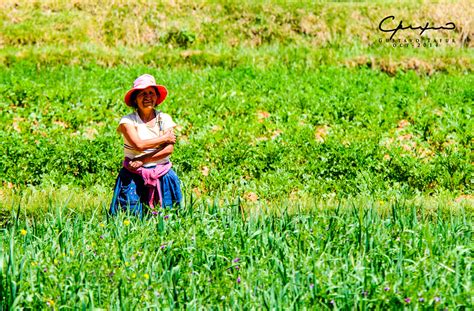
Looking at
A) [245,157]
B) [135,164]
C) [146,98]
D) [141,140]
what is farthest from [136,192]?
[245,157]

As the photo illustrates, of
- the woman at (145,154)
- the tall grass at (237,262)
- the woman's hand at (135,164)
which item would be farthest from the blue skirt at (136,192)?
the tall grass at (237,262)

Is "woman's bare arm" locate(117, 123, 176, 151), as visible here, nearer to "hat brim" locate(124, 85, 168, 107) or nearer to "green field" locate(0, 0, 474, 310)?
"hat brim" locate(124, 85, 168, 107)

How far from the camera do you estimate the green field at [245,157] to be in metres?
4.22

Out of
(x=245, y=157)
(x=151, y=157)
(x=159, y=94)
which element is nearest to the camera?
(x=151, y=157)

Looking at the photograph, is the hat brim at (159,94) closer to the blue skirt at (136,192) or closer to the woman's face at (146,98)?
the woman's face at (146,98)

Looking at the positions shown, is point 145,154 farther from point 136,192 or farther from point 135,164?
point 136,192

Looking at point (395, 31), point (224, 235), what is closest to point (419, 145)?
point (395, 31)

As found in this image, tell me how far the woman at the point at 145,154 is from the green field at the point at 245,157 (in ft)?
0.94

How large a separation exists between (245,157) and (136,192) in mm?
3109

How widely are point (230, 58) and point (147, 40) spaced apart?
1.93m

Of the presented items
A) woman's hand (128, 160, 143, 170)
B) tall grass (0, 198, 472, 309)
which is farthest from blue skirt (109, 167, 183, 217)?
tall grass (0, 198, 472, 309)

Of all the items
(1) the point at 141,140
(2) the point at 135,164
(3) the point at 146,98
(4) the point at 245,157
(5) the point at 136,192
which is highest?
(3) the point at 146,98

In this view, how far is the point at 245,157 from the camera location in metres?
8.89

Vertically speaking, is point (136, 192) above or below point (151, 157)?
below
